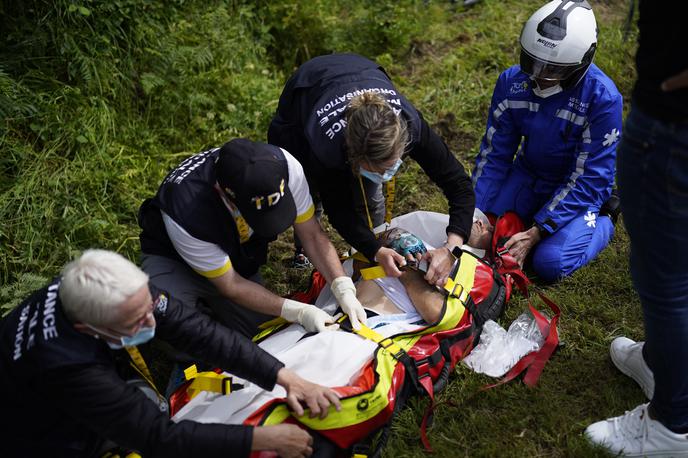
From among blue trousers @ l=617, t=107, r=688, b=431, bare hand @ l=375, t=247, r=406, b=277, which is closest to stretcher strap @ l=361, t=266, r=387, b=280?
bare hand @ l=375, t=247, r=406, b=277

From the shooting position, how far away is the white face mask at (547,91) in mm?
3946

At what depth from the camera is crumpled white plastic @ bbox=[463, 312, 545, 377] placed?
11.3 ft

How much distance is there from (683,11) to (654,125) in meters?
0.34

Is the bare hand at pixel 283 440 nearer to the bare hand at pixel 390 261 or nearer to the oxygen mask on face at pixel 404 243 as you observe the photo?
the bare hand at pixel 390 261

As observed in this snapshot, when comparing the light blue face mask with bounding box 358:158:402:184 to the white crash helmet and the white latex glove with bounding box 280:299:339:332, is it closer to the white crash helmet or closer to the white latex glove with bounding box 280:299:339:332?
the white latex glove with bounding box 280:299:339:332

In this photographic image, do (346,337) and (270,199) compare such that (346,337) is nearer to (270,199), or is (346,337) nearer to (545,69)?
(270,199)

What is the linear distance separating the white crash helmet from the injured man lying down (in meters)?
1.09

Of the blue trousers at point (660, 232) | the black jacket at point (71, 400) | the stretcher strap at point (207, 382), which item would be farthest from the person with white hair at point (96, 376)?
the blue trousers at point (660, 232)

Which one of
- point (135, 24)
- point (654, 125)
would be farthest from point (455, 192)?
point (135, 24)

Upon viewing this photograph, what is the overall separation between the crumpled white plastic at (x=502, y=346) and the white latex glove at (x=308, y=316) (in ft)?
2.61

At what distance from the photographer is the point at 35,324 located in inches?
96.0

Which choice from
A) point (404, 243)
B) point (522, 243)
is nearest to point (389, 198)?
point (404, 243)

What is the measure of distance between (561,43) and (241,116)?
2876mm

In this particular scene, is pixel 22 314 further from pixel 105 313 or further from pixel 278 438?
pixel 278 438
